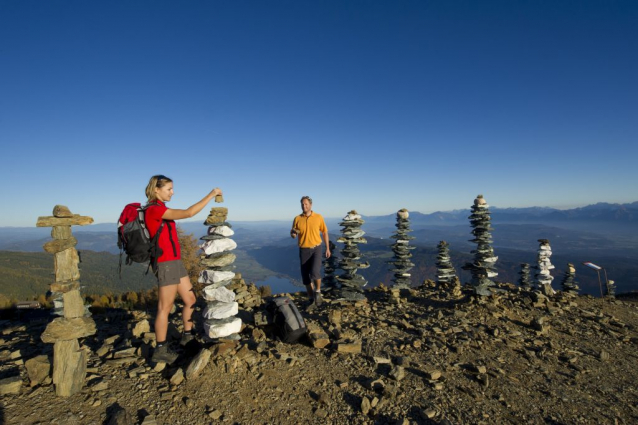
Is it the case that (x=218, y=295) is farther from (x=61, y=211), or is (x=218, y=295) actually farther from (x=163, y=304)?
(x=61, y=211)

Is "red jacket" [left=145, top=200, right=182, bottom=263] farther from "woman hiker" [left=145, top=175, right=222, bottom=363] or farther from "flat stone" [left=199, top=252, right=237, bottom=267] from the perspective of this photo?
"flat stone" [left=199, top=252, right=237, bottom=267]

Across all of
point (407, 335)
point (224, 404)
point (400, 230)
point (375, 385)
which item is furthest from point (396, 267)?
point (224, 404)

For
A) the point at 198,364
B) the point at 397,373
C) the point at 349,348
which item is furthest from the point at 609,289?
the point at 198,364

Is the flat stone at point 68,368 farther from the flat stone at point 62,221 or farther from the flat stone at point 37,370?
the flat stone at point 62,221

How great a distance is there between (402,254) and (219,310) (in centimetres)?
1113

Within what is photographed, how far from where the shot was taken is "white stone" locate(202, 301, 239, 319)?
629 centimetres

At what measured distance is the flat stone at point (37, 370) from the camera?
4.55 meters

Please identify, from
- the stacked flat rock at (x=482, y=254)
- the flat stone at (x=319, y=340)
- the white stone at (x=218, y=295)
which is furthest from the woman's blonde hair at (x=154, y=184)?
the stacked flat rock at (x=482, y=254)

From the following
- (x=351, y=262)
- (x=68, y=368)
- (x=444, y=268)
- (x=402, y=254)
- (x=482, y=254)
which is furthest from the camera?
(x=444, y=268)

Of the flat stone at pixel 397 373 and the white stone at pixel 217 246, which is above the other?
the white stone at pixel 217 246

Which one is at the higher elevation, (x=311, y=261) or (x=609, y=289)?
(x=311, y=261)

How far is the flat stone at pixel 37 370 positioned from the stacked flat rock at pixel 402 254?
1280 cm

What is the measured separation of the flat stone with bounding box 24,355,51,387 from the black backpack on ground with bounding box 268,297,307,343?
415 cm

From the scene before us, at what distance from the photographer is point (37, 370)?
15.1 feet
